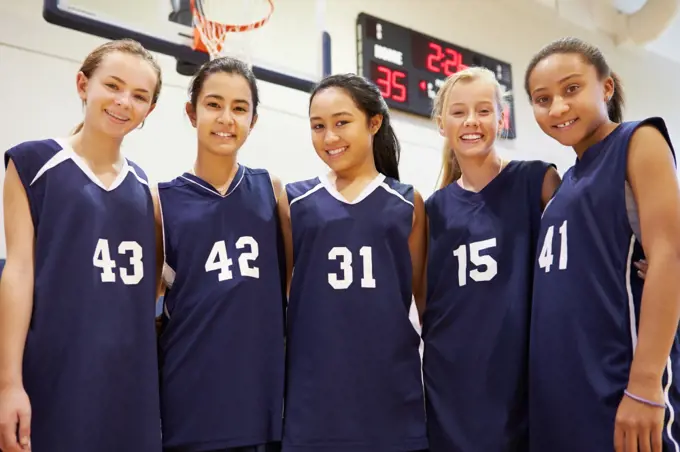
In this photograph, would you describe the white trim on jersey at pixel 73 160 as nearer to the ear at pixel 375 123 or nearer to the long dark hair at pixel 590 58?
the ear at pixel 375 123

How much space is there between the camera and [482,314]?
189cm

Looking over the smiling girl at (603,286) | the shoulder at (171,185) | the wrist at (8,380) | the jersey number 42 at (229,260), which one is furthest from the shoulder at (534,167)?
the wrist at (8,380)

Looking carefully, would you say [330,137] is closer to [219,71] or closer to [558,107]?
[219,71]

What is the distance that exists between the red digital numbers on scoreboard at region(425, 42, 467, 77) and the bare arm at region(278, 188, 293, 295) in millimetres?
3442

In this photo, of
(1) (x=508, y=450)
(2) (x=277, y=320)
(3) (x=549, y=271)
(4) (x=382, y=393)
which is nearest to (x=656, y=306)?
(3) (x=549, y=271)

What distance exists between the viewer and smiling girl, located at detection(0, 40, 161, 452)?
1632 mm

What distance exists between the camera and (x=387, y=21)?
5.13 metres

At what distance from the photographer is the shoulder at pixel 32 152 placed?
1775 millimetres

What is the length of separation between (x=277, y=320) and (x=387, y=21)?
12.3 feet

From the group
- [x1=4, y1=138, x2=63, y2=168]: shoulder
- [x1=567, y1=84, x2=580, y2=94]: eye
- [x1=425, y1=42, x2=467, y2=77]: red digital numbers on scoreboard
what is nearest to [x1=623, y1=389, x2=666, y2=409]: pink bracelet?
[x1=567, y1=84, x2=580, y2=94]: eye

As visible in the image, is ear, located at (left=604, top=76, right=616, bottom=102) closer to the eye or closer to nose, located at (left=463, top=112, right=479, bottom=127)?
the eye

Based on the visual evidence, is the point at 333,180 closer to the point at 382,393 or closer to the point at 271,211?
the point at 271,211

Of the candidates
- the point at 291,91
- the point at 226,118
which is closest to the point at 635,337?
the point at 226,118

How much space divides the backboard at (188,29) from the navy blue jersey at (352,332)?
1.54 meters
